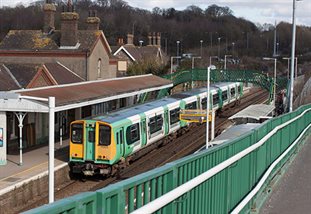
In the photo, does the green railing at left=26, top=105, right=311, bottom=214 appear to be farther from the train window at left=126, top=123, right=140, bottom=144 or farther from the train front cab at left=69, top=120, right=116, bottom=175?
the train window at left=126, top=123, right=140, bottom=144

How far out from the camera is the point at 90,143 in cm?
1964

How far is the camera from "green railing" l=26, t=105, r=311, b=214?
10.1 feet

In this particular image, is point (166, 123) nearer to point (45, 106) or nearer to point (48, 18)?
point (45, 106)

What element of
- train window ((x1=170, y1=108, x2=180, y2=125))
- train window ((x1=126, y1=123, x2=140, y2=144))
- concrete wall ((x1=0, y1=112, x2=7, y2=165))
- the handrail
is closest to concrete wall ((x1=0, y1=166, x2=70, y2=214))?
concrete wall ((x1=0, y1=112, x2=7, y2=165))

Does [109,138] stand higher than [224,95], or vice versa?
[224,95]

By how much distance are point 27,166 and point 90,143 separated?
103 inches

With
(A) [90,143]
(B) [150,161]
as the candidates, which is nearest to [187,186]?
(A) [90,143]

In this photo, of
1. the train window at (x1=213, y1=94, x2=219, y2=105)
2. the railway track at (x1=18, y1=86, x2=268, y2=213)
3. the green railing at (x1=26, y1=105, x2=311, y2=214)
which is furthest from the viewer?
the train window at (x1=213, y1=94, x2=219, y2=105)

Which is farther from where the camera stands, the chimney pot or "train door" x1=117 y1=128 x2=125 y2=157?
the chimney pot

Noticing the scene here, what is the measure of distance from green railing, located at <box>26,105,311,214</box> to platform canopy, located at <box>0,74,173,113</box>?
20.1 feet

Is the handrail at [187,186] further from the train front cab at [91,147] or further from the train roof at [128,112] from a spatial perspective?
the train roof at [128,112]

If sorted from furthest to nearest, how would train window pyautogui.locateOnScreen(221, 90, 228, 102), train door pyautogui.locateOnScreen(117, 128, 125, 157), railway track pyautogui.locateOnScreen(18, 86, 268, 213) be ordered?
1. train window pyautogui.locateOnScreen(221, 90, 228, 102)
2. train door pyautogui.locateOnScreen(117, 128, 125, 157)
3. railway track pyautogui.locateOnScreen(18, 86, 268, 213)

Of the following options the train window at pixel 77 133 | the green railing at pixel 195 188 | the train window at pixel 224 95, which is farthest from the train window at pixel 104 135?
the train window at pixel 224 95

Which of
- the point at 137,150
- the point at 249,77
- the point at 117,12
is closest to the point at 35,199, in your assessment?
the point at 137,150
